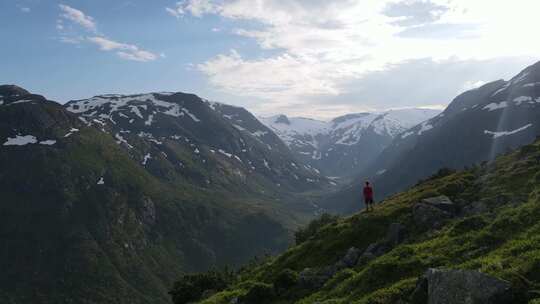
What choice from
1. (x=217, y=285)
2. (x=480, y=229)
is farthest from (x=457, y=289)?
(x=217, y=285)

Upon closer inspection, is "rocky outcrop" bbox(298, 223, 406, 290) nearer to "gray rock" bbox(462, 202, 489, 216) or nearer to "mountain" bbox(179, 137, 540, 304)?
"mountain" bbox(179, 137, 540, 304)

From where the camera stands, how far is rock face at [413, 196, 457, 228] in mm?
34562

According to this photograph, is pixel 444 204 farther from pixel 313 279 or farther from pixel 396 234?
pixel 313 279

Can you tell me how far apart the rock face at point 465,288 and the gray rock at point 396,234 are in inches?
622

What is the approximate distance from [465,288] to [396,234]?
1814 cm

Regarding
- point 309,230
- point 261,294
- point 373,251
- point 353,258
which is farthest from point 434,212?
point 309,230

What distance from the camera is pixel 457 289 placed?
1650cm

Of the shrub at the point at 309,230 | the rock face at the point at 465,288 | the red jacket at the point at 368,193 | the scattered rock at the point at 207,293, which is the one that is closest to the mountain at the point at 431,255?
the rock face at the point at 465,288

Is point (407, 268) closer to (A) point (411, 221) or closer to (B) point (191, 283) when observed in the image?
(A) point (411, 221)

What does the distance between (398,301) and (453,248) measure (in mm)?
6986

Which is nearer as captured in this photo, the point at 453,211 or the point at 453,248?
the point at 453,248

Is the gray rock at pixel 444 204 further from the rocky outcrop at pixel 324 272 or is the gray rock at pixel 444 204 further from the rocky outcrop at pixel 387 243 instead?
the rocky outcrop at pixel 324 272

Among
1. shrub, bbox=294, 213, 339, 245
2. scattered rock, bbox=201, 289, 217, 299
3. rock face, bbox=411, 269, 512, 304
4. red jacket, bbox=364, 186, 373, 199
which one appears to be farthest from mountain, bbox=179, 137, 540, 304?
shrub, bbox=294, 213, 339, 245

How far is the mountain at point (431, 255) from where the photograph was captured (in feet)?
56.1
